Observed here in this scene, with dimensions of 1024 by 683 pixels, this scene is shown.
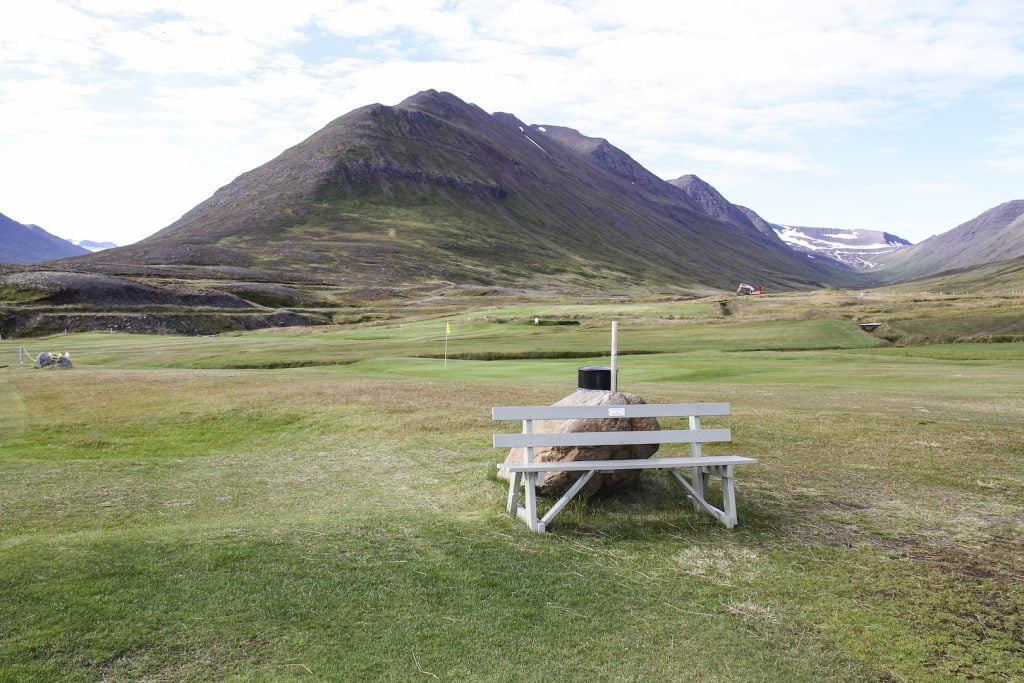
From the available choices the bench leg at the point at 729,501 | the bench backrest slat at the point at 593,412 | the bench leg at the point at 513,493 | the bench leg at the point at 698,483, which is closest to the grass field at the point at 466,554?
the bench leg at the point at 513,493

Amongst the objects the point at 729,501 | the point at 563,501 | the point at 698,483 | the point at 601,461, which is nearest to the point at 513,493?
the point at 563,501

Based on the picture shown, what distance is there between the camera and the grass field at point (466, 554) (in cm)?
745

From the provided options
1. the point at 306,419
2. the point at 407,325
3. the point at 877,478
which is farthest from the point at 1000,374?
the point at 407,325

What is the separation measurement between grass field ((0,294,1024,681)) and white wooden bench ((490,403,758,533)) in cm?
42

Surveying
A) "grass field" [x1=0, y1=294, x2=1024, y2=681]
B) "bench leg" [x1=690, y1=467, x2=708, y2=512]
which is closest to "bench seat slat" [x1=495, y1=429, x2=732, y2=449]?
"bench leg" [x1=690, y1=467, x2=708, y2=512]

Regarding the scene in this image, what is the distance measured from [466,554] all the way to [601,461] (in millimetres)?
2915

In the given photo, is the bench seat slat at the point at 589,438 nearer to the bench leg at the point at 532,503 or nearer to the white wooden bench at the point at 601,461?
the white wooden bench at the point at 601,461

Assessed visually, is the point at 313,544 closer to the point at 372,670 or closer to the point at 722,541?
the point at 372,670

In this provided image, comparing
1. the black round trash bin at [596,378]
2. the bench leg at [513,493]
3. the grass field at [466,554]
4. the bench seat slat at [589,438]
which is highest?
the black round trash bin at [596,378]

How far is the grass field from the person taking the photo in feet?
24.5

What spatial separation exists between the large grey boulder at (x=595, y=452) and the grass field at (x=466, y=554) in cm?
55

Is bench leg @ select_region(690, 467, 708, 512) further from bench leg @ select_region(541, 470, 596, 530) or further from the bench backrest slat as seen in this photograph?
bench leg @ select_region(541, 470, 596, 530)

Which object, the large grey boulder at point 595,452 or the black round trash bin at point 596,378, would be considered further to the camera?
the black round trash bin at point 596,378

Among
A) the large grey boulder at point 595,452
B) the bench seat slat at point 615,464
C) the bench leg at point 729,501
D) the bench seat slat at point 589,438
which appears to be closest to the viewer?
the bench seat slat at point 615,464
